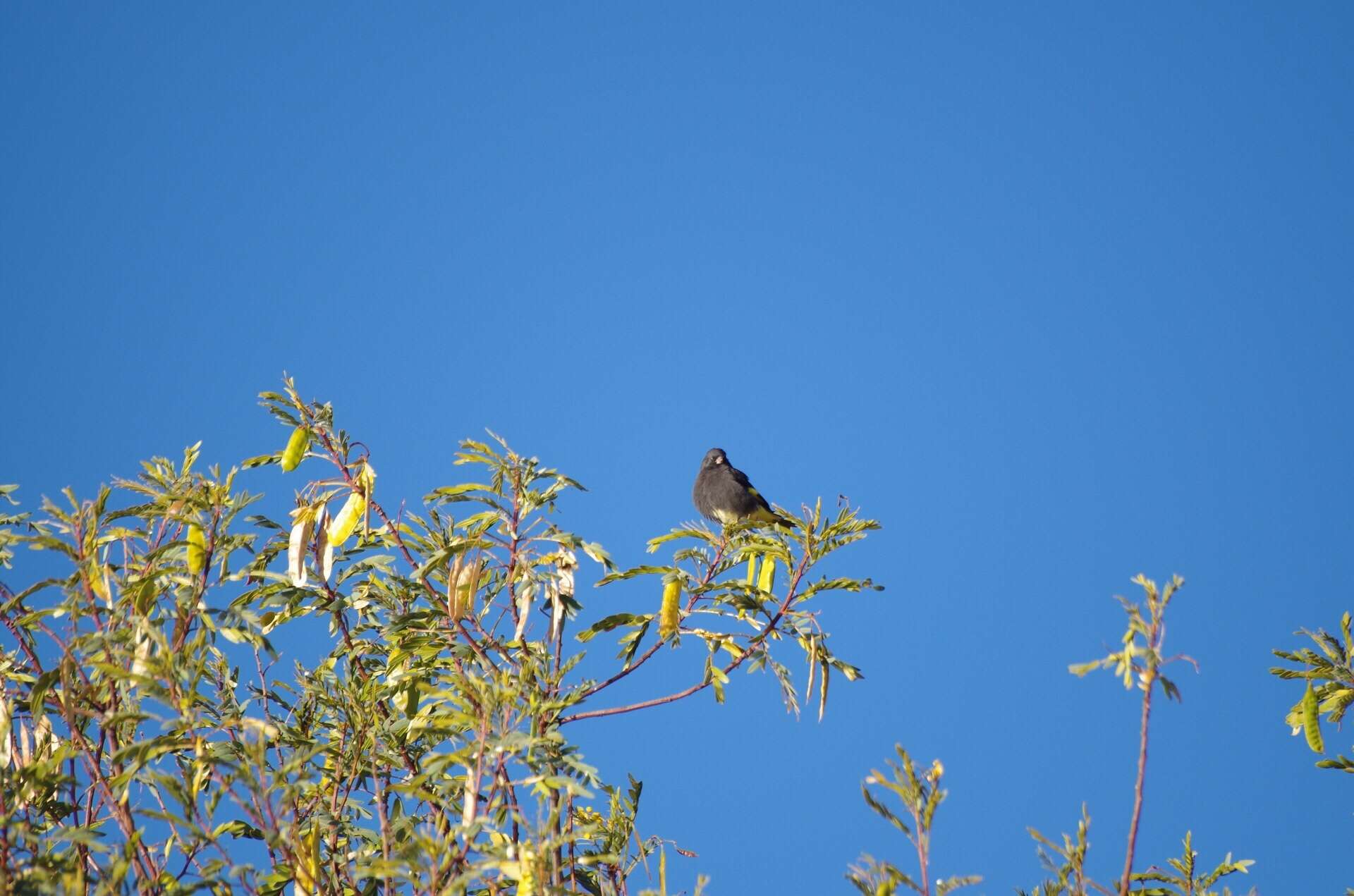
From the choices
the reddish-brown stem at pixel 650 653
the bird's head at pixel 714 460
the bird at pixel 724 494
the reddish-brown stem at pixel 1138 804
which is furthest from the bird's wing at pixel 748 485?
the reddish-brown stem at pixel 1138 804

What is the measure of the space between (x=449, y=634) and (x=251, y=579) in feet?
2.35

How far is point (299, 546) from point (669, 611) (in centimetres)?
117

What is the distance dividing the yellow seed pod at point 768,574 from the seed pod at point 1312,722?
1.67 metres

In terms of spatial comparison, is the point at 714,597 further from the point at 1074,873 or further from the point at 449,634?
the point at 1074,873

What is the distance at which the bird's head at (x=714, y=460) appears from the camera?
1083 cm

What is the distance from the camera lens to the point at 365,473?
3.58 m

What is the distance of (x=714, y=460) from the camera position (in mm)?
10906

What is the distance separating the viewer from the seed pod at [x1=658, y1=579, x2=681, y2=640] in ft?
12.5

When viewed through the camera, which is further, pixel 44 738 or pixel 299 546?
pixel 299 546

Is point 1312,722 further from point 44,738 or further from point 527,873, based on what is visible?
point 44,738

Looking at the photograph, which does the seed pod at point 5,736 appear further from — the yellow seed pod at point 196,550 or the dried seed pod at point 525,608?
the dried seed pod at point 525,608

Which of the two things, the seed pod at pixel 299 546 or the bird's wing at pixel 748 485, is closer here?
the seed pod at pixel 299 546

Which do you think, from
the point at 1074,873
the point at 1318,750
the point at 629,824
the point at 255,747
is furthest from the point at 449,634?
the point at 1318,750

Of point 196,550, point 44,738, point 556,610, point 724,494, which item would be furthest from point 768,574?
point 724,494
